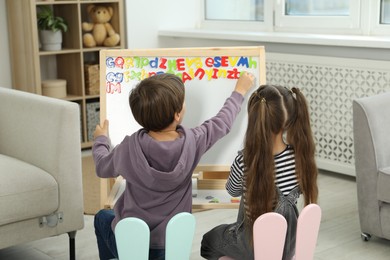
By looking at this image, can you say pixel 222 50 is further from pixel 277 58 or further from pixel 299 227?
pixel 277 58

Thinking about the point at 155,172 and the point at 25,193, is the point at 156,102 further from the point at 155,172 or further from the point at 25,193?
the point at 25,193

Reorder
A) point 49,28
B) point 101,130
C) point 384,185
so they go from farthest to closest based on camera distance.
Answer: point 49,28, point 384,185, point 101,130

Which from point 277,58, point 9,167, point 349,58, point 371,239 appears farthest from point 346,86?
point 9,167

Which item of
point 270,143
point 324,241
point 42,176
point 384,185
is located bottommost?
point 324,241

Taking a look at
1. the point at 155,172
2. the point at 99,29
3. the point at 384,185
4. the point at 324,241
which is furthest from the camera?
the point at 99,29

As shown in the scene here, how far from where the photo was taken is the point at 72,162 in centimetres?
267

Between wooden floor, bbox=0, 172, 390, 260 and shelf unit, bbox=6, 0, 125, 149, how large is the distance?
1.47 m

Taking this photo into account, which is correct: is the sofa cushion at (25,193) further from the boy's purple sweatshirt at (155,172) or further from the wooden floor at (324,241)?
the boy's purple sweatshirt at (155,172)

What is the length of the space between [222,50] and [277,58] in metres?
1.88

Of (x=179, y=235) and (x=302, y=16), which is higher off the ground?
(x=302, y=16)

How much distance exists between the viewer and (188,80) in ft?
8.31

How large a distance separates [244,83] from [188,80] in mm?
231

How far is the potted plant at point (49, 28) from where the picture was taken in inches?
178

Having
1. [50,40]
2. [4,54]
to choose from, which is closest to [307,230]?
[50,40]
